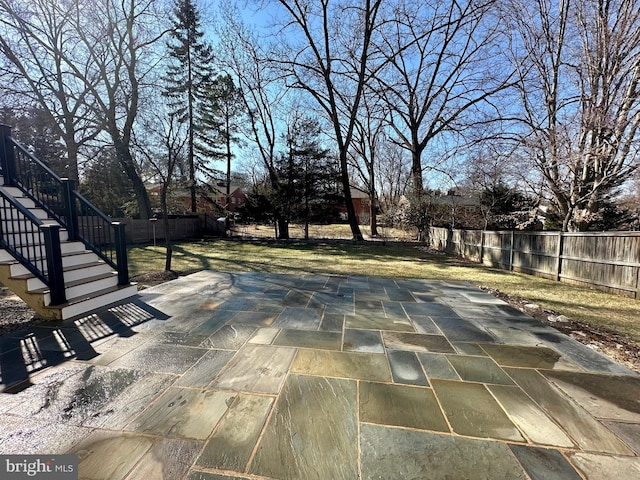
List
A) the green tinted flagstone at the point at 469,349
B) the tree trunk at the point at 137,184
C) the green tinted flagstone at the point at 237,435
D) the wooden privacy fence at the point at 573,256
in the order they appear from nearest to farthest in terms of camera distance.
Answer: the green tinted flagstone at the point at 237,435 < the green tinted flagstone at the point at 469,349 < the wooden privacy fence at the point at 573,256 < the tree trunk at the point at 137,184

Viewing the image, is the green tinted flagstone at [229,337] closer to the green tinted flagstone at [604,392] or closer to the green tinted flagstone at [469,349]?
the green tinted flagstone at [469,349]

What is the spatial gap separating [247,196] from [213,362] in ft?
47.9

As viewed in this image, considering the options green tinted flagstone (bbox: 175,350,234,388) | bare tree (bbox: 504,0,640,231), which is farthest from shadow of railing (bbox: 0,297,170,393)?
bare tree (bbox: 504,0,640,231)

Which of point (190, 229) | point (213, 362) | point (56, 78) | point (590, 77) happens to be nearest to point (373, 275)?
point (213, 362)

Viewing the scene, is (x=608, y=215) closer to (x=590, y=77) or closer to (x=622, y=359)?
(x=590, y=77)

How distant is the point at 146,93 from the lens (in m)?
13.3

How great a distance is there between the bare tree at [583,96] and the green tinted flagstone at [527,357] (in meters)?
6.21

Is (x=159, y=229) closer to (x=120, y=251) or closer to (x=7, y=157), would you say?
(x=7, y=157)

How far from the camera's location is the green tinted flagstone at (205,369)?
6.74ft

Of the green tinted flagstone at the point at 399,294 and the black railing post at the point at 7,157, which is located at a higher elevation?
the black railing post at the point at 7,157

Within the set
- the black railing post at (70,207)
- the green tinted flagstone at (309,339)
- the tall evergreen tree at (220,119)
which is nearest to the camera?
the green tinted flagstone at (309,339)

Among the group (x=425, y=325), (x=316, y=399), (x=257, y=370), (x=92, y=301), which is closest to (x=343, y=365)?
(x=316, y=399)

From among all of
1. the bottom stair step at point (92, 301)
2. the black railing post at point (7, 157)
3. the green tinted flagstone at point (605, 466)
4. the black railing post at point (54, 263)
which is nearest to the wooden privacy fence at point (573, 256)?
the green tinted flagstone at point (605, 466)

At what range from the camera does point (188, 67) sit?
1134 cm
